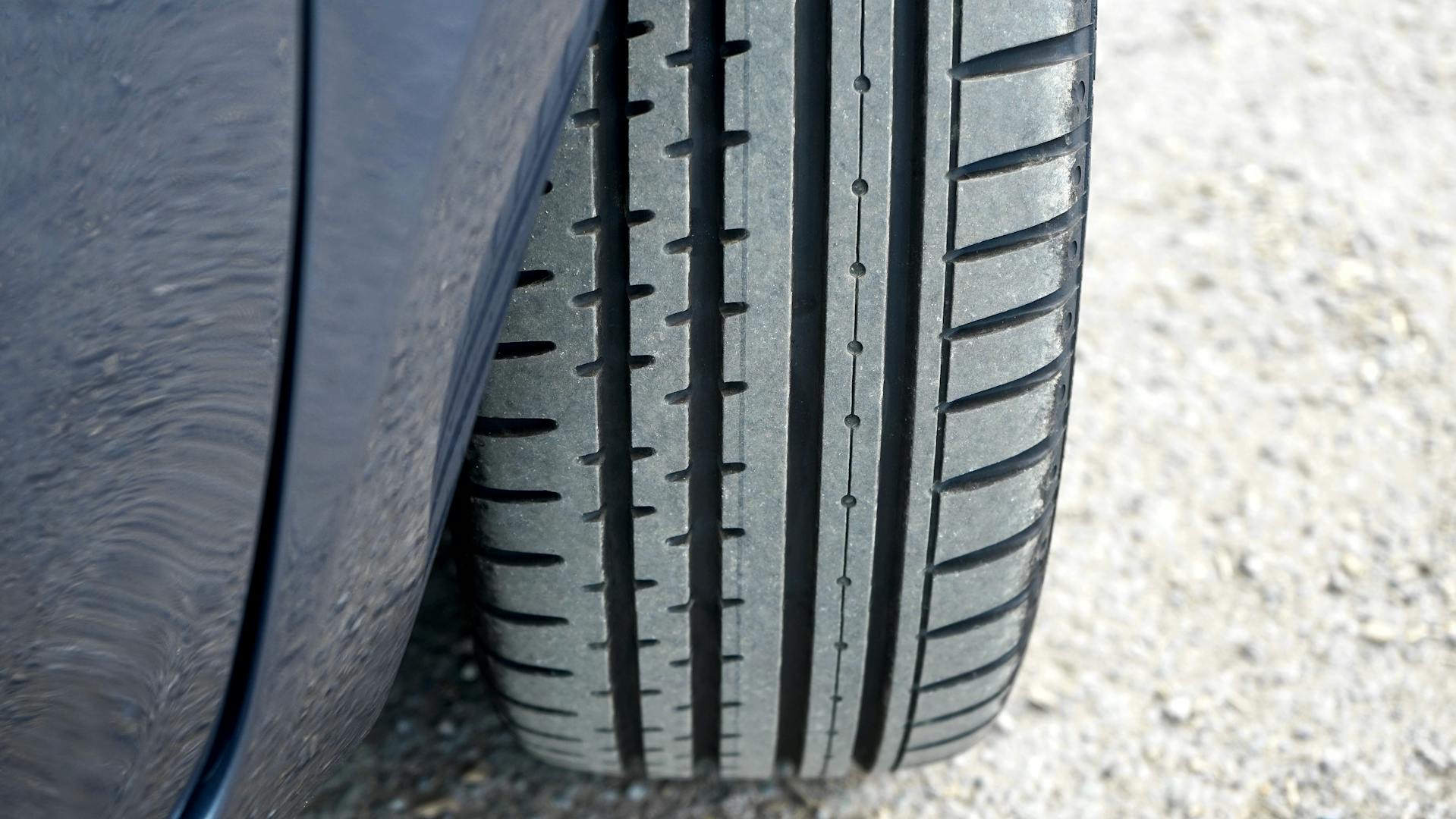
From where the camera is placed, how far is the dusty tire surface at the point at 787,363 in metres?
0.80

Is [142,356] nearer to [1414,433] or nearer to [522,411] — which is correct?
[522,411]

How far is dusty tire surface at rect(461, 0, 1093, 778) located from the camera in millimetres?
796

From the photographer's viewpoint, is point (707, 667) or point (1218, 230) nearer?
point (707, 667)

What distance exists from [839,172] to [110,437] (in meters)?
0.44

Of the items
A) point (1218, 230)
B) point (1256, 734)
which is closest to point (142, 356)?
point (1256, 734)

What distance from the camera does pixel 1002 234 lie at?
85 centimetres

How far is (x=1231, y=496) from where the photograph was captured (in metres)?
1.62

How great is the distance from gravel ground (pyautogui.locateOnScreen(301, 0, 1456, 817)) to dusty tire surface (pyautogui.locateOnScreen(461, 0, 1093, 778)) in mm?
299

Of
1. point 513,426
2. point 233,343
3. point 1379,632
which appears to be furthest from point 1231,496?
point 233,343

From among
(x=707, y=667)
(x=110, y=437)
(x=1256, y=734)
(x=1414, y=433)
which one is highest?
(x=110, y=437)

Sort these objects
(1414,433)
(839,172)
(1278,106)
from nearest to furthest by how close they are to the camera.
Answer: (839,172)
(1414,433)
(1278,106)

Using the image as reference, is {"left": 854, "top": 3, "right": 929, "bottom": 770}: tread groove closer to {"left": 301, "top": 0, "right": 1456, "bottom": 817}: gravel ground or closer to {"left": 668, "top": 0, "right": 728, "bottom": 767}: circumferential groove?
{"left": 668, "top": 0, "right": 728, "bottom": 767}: circumferential groove

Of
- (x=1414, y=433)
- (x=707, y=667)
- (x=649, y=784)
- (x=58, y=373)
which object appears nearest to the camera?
(x=58, y=373)

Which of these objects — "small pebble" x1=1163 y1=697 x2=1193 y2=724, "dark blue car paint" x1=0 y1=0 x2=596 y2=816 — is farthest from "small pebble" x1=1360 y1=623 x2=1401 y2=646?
"dark blue car paint" x1=0 y1=0 x2=596 y2=816
